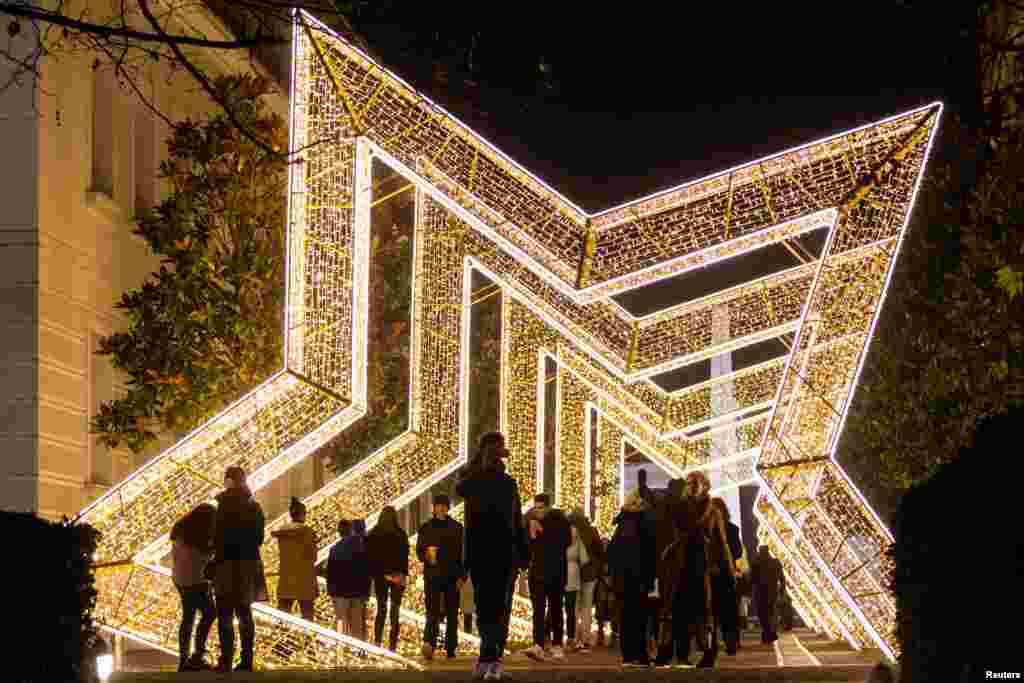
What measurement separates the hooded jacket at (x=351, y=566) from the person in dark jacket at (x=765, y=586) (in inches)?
335

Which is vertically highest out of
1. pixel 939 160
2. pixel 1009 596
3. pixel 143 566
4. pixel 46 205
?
pixel 939 160

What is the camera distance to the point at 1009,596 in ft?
26.4

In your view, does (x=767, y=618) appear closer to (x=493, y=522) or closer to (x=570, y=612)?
(x=570, y=612)

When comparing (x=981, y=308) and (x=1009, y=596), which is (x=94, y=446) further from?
(x=1009, y=596)

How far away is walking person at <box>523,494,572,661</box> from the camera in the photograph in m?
21.8

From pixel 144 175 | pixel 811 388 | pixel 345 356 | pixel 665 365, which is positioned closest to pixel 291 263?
pixel 345 356

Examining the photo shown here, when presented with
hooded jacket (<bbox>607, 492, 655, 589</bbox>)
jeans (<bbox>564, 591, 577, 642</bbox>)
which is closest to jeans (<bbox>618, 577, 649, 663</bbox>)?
hooded jacket (<bbox>607, 492, 655, 589</bbox>)

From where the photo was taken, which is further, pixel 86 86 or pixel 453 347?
pixel 86 86

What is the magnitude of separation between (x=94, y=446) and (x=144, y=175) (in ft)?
17.7

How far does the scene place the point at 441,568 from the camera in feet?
71.1

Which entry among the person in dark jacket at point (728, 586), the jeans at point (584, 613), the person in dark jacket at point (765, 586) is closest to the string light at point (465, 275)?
the person in dark jacket at point (728, 586)

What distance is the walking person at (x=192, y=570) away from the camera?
18375 millimetres

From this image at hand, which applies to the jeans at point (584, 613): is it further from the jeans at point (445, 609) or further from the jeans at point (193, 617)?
the jeans at point (193, 617)

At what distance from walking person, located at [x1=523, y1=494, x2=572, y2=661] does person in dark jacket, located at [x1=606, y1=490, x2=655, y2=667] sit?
1.89 m
